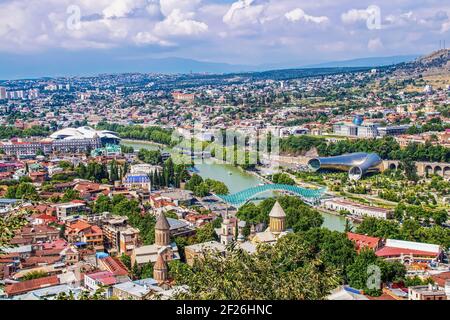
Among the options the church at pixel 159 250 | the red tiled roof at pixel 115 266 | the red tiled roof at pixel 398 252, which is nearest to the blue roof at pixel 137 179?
the church at pixel 159 250

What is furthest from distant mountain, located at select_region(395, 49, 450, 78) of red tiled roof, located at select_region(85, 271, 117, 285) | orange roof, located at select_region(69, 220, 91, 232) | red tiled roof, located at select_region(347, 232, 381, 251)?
red tiled roof, located at select_region(85, 271, 117, 285)

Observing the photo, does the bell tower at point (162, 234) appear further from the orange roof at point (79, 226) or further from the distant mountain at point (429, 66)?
Result: the distant mountain at point (429, 66)

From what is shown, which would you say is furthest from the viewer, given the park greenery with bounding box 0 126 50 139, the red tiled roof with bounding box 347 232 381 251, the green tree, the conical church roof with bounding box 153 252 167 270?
the park greenery with bounding box 0 126 50 139

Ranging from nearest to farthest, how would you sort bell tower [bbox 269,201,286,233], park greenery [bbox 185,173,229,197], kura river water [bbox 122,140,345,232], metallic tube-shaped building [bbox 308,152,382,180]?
bell tower [bbox 269,201,286,233]
park greenery [bbox 185,173,229,197]
kura river water [bbox 122,140,345,232]
metallic tube-shaped building [bbox 308,152,382,180]

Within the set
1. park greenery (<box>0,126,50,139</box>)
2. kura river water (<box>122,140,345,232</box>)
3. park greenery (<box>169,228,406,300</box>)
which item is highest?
park greenery (<box>169,228,406,300</box>)

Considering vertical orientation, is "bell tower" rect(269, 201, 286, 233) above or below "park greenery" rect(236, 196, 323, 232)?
above

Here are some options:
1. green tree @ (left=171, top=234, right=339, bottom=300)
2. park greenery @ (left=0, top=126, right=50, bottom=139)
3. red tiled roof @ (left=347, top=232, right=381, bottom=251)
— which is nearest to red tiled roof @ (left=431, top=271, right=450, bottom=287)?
red tiled roof @ (left=347, top=232, right=381, bottom=251)

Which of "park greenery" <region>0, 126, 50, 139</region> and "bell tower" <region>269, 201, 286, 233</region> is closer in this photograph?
"bell tower" <region>269, 201, 286, 233</region>

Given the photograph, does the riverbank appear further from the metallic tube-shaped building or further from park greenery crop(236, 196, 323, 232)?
park greenery crop(236, 196, 323, 232)
